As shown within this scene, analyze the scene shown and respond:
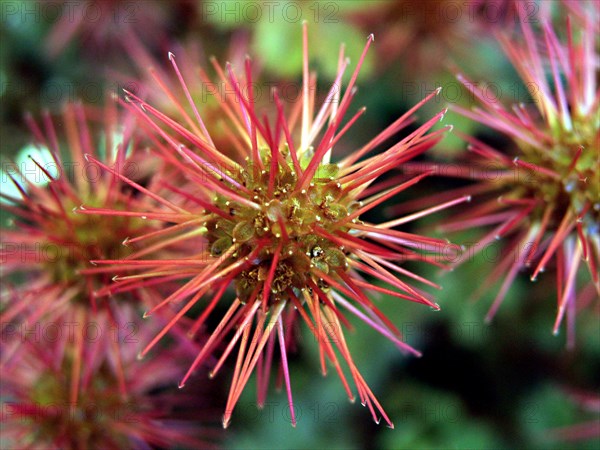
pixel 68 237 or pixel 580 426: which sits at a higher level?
pixel 68 237

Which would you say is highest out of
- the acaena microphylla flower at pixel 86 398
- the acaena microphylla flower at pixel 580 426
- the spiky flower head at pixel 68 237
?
the spiky flower head at pixel 68 237

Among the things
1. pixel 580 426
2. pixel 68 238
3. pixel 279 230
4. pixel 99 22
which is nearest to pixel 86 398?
pixel 68 238

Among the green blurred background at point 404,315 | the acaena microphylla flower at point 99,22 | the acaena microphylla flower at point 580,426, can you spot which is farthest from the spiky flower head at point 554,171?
the acaena microphylla flower at point 99,22

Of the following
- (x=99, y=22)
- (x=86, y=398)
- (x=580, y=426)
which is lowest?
(x=580, y=426)

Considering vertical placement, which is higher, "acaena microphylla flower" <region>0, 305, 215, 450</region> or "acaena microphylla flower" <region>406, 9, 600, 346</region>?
"acaena microphylla flower" <region>406, 9, 600, 346</region>

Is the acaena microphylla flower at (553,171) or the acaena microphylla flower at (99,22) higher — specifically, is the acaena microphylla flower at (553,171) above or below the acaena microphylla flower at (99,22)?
below

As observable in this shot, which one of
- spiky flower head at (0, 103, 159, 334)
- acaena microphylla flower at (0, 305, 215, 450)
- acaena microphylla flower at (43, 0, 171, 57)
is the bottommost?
acaena microphylla flower at (0, 305, 215, 450)

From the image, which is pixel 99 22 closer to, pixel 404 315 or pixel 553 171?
pixel 404 315

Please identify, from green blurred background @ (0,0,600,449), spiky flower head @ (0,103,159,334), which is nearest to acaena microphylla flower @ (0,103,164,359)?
spiky flower head @ (0,103,159,334)

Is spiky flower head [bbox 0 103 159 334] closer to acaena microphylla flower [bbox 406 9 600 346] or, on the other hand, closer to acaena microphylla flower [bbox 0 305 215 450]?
acaena microphylla flower [bbox 0 305 215 450]

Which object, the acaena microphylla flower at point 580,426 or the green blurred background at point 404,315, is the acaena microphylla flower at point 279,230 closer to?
the green blurred background at point 404,315
